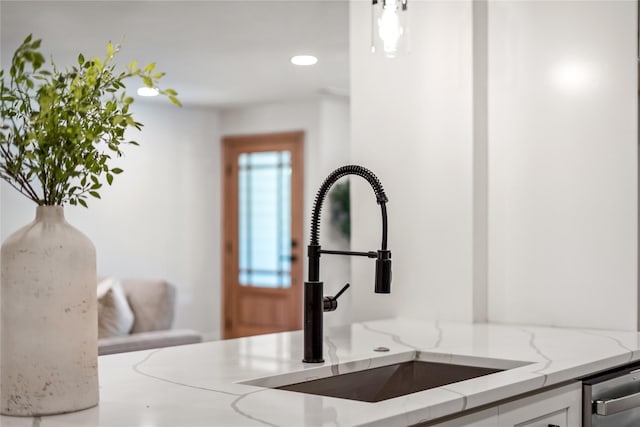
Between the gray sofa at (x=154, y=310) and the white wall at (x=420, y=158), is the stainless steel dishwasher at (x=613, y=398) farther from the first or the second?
the gray sofa at (x=154, y=310)

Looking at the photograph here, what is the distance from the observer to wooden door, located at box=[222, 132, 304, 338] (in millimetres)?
7766

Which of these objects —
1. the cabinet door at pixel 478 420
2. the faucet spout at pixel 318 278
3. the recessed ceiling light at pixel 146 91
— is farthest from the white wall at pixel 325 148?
the cabinet door at pixel 478 420

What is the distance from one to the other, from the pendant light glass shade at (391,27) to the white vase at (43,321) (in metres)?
1.47

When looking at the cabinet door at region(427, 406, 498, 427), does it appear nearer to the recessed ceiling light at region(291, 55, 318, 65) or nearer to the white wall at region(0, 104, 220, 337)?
the recessed ceiling light at region(291, 55, 318, 65)

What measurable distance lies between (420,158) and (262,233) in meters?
5.13

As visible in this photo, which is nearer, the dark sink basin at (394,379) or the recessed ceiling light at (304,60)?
the dark sink basin at (394,379)

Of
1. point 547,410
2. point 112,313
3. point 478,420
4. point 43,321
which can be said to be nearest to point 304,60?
point 112,313

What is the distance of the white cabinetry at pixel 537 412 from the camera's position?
1687 mm

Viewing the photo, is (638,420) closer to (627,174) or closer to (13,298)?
(627,174)

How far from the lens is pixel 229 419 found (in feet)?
4.64

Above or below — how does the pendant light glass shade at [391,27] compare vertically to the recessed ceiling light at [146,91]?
below

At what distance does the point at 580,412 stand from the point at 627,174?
100 cm

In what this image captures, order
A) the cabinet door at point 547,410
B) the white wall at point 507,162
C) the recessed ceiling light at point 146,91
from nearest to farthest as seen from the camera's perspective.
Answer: the cabinet door at point 547,410, the white wall at point 507,162, the recessed ceiling light at point 146,91

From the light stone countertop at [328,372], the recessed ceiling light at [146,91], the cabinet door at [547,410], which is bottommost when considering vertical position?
the cabinet door at [547,410]
